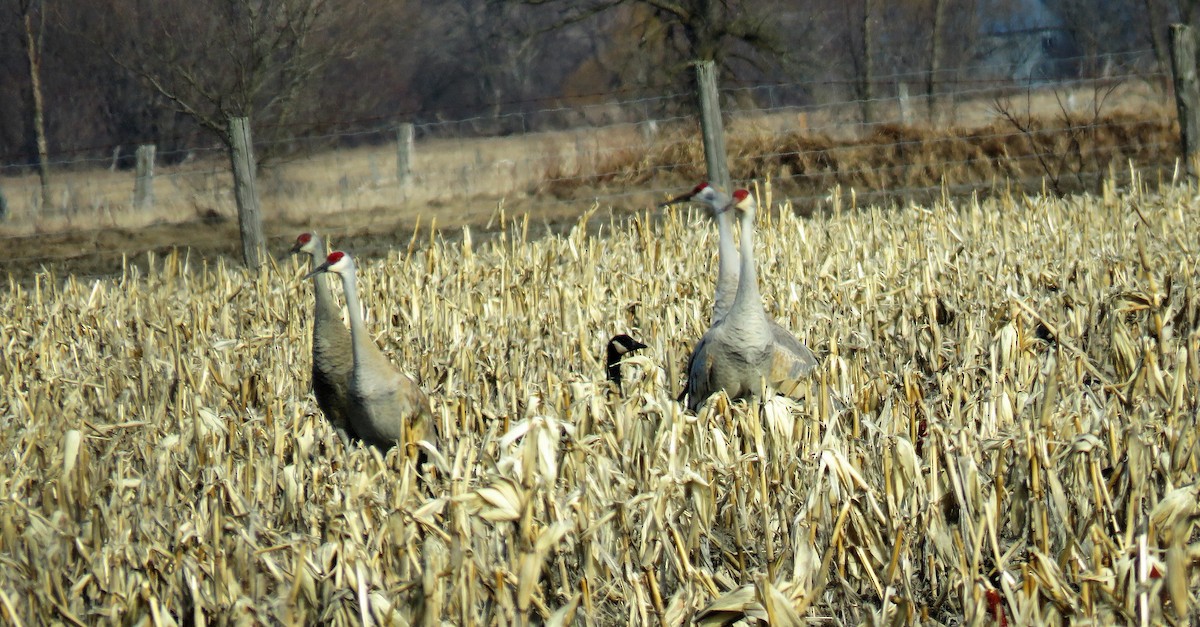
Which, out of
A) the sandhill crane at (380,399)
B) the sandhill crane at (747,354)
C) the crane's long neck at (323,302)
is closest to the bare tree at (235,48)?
the crane's long neck at (323,302)

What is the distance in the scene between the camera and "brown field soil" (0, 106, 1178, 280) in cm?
1417

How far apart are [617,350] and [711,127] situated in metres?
5.87

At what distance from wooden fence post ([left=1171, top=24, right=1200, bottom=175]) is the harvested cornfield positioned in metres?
5.72

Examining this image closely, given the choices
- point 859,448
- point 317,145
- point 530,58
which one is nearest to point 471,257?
point 859,448

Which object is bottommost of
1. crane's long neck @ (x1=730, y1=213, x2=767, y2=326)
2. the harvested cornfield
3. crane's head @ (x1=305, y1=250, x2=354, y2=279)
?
the harvested cornfield

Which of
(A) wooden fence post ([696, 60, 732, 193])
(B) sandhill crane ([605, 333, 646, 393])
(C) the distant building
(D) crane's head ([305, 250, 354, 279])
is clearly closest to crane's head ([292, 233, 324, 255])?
(D) crane's head ([305, 250, 354, 279])

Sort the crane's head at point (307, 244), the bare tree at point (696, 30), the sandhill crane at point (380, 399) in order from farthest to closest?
the bare tree at point (696, 30) < the crane's head at point (307, 244) < the sandhill crane at point (380, 399)

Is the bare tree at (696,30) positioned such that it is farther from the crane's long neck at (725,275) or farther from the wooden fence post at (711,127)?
the crane's long neck at (725,275)

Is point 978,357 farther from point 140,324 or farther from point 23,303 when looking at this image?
point 23,303

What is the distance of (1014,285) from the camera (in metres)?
5.96

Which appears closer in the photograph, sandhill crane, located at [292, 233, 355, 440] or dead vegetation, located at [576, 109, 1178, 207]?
sandhill crane, located at [292, 233, 355, 440]

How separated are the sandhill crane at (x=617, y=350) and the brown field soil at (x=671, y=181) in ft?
27.1

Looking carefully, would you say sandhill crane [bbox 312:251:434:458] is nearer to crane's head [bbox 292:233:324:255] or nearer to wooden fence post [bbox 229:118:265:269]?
crane's head [bbox 292:233:324:255]

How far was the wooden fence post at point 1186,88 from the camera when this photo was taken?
36.2ft
